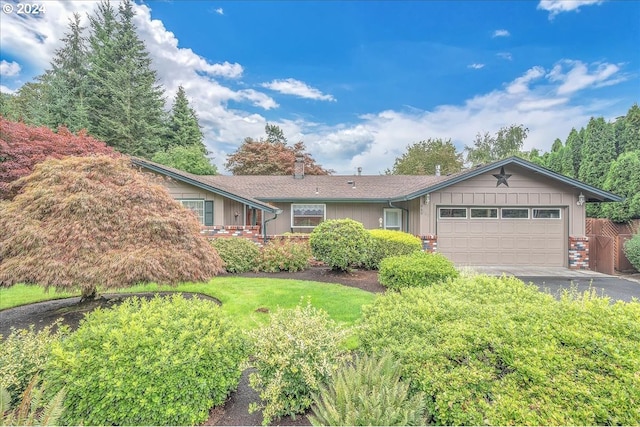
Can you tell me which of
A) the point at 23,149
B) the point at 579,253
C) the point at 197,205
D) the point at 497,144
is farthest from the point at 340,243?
the point at 497,144

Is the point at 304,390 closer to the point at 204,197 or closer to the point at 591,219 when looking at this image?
the point at 204,197

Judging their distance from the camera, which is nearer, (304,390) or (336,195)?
(304,390)

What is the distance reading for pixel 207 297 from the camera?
6699 millimetres

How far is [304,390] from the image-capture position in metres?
2.70

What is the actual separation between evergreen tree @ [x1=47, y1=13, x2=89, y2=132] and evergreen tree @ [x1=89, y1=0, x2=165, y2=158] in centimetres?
77

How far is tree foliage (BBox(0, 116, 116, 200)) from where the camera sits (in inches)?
336

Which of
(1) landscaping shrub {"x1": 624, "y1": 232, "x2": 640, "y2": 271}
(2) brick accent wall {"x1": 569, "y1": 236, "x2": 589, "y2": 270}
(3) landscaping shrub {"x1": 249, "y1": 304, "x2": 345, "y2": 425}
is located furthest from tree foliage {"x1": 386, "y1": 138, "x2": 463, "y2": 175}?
(3) landscaping shrub {"x1": 249, "y1": 304, "x2": 345, "y2": 425}

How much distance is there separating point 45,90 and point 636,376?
3505cm

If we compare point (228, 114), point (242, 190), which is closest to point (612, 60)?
point (242, 190)

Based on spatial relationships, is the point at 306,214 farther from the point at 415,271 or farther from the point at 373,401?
the point at 373,401

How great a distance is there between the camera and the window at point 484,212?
37.4 ft

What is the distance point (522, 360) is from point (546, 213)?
11.6 m

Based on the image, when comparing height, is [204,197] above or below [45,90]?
below

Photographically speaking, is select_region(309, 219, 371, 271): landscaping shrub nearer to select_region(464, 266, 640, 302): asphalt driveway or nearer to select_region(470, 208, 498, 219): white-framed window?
select_region(464, 266, 640, 302): asphalt driveway
